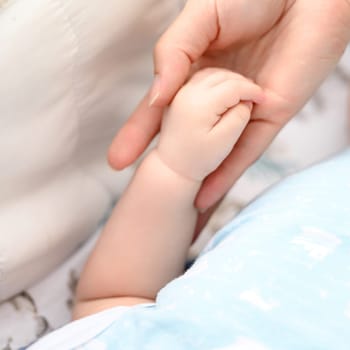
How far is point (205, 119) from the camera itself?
22.9 inches

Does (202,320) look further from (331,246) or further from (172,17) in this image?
(172,17)

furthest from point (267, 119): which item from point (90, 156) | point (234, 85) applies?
point (90, 156)

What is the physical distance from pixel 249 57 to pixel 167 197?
0.17 meters

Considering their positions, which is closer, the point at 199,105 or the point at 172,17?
the point at 199,105

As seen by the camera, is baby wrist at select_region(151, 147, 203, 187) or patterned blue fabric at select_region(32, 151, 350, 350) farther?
baby wrist at select_region(151, 147, 203, 187)

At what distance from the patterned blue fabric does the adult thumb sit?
0.14m

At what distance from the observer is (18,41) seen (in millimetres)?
557

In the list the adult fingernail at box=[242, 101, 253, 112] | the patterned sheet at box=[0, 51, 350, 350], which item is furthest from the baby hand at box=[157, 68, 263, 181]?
the patterned sheet at box=[0, 51, 350, 350]

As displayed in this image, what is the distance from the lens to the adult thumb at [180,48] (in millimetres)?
585

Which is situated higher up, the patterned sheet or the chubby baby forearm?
the chubby baby forearm

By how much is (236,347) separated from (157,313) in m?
0.07

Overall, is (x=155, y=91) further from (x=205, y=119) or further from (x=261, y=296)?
(x=261, y=296)

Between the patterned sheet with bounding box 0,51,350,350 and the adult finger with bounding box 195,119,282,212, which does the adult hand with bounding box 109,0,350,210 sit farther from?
the patterned sheet with bounding box 0,51,350,350

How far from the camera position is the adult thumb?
59cm
